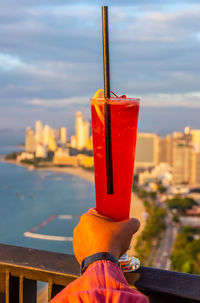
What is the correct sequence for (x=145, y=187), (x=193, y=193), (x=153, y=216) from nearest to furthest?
(x=153, y=216)
(x=193, y=193)
(x=145, y=187)

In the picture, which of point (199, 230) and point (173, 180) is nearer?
point (199, 230)

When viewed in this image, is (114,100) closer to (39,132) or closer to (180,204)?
(180,204)

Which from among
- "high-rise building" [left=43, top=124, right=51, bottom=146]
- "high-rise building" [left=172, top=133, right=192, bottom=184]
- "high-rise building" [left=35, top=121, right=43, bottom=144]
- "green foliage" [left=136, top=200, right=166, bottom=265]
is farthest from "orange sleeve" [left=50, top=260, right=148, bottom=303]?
"high-rise building" [left=43, top=124, right=51, bottom=146]

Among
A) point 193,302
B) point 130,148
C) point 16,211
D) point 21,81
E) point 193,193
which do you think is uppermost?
point 21,81

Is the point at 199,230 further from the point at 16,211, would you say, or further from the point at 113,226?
the point at 113,226

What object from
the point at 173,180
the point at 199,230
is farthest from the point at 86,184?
the point at 199,230

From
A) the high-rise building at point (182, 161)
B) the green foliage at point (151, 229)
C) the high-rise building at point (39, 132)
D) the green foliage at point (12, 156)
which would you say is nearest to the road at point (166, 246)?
the green foliage at point (151, 229)

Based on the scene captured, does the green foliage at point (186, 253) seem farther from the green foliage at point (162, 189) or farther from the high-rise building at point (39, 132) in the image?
the high-rise building at point (39, 132)
